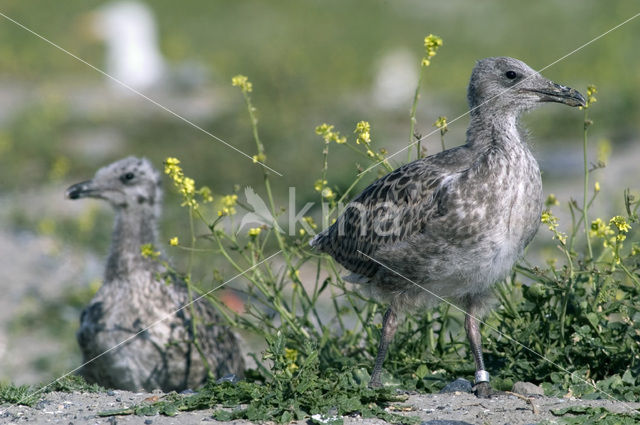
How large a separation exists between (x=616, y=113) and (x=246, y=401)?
10.8 meters

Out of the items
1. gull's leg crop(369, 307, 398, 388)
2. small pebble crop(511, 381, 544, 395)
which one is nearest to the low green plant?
gull's leg crop(369, 307, 398, 388)

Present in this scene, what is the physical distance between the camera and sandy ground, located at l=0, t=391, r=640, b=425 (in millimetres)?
4414

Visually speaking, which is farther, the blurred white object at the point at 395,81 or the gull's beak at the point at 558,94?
the blurred white object at the point at 395,81

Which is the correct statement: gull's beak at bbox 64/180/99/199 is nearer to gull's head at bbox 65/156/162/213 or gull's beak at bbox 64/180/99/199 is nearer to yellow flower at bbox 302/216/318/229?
gull's head at bbox 65/156/162/213

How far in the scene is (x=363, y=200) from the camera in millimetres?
5352

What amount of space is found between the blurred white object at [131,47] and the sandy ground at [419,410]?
13755 millimetres

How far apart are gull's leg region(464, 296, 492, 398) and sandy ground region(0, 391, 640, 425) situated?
0.24 feet

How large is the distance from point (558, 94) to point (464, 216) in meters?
0.93

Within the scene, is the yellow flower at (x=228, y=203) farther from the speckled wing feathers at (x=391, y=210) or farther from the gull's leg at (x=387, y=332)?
the gull's leg at (x=387, y=332)

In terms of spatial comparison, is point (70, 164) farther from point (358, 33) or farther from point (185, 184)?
point (358, 33)

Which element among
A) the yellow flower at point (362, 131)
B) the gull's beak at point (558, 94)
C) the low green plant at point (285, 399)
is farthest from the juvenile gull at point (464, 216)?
the low green plant at point (285, 399)

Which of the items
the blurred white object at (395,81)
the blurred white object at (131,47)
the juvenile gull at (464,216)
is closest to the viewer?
the juvenile gull at (464,216)

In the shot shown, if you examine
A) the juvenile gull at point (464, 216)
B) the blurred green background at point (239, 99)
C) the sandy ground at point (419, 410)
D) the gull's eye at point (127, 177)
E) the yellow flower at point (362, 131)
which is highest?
the blurred green background at point (239, 99)

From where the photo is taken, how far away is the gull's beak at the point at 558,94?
5.03 meters
